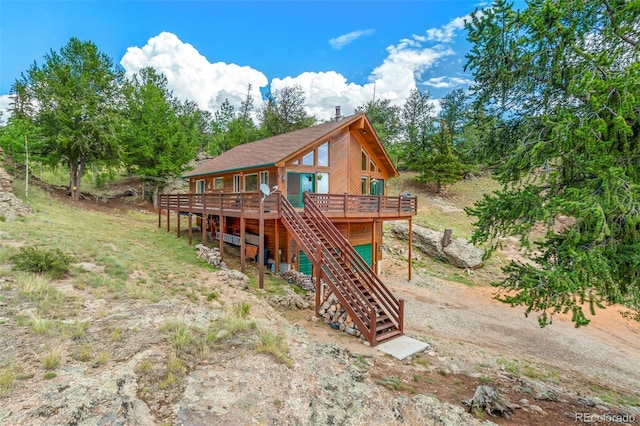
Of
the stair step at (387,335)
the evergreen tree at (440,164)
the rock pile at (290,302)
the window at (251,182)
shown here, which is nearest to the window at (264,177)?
the window at (251,182)

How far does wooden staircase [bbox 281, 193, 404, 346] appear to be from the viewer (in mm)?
7973

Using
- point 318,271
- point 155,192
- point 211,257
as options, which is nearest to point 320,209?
point 318,271

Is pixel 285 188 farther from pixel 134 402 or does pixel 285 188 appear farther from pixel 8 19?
pixel 8 19

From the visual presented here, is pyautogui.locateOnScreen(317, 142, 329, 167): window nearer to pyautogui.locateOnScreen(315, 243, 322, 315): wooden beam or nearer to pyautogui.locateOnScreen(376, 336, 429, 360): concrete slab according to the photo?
pyautogui.locateOnScreen(315, 243, 322, 315): wooden beam

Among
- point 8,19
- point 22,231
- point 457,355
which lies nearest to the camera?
point 457,355

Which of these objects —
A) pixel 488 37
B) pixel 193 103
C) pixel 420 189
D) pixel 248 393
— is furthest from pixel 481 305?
pixel 193 103

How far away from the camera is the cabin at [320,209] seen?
29.6 ft

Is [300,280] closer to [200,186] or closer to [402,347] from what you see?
[402,347]

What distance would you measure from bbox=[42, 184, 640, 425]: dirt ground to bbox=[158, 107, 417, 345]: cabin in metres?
1.32

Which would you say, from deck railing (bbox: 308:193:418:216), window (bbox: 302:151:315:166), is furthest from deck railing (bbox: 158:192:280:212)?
window (bbox: 302:151:315:166)

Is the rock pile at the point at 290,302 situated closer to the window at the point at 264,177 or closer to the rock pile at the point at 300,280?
the rock pile at the point at 300,280

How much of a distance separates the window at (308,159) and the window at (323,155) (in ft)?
1.39

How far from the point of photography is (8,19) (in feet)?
43.4

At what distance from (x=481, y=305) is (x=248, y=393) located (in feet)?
42.6
